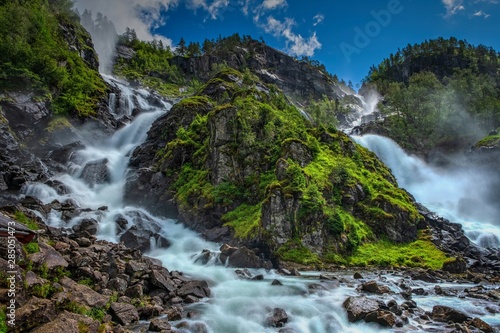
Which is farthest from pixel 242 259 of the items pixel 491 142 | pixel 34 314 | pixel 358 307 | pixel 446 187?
pixel 491 142

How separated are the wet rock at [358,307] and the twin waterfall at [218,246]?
303mm

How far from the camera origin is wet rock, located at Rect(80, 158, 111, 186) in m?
40.9

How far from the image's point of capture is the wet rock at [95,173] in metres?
40.9

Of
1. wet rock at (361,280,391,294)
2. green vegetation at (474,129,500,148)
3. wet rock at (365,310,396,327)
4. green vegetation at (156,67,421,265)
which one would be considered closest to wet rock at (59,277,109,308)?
wet rock at (365,310,396,327)

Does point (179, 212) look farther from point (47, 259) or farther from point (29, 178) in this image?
point (47, 259)

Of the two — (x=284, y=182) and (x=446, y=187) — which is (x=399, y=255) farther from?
(x=446, y=187)

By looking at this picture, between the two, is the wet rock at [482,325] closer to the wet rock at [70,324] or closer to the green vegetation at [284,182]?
the green vegetation at [284,182]

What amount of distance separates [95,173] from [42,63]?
920 inches

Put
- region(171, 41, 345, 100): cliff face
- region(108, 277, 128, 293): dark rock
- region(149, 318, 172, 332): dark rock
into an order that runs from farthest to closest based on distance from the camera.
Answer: region(171, 41, 345, 100): cliff face → region(108, 277, 128, 293): dark rock → region(149, 318, 172, 332): dark rock

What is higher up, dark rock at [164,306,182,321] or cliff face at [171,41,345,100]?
→ cliff face at [171,41,345,100]

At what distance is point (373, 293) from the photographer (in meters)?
17.9

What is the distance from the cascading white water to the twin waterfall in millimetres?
159

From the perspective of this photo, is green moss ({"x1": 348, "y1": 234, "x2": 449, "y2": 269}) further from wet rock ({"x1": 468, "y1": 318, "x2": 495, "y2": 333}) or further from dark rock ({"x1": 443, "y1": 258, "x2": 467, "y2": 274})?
wet rock ({"x1": 468, "y1": 318, "x2": 495, "y2": 333})

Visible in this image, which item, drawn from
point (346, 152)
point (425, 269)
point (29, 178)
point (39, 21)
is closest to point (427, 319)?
Result: point (425, 269)
